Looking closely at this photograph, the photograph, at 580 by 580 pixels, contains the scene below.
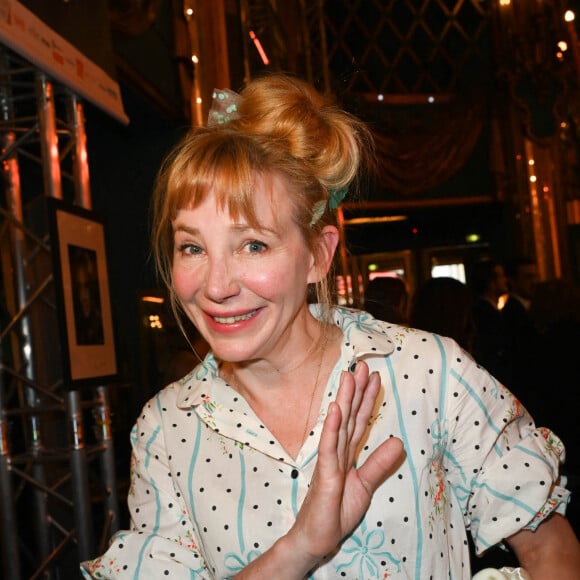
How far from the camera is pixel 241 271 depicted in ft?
4.27

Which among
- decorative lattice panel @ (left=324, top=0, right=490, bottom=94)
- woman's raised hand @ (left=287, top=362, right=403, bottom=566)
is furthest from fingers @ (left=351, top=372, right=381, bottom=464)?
decorative lattice panel @ (left=324, top=0, right=490, bottom=94)

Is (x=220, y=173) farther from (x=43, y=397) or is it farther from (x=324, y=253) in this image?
(x=43, y=397)

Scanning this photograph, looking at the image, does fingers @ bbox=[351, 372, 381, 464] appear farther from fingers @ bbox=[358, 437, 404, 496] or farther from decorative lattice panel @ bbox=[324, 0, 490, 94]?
decorative lattice panel @ bbox=[324, 0, 490, 94]

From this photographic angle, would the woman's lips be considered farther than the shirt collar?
No

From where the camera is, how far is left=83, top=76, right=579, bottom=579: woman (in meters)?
1.30

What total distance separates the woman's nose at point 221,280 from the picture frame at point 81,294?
1.83 m

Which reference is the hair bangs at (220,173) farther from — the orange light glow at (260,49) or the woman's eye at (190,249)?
the orange light glow at (260,49)

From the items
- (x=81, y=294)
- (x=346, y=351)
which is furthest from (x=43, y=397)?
(x=346, y=351)

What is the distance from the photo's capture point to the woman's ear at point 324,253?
4.72ft

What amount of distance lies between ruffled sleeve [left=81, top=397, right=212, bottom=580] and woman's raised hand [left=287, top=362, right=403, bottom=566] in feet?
0.92

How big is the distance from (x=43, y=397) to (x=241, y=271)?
283 cm

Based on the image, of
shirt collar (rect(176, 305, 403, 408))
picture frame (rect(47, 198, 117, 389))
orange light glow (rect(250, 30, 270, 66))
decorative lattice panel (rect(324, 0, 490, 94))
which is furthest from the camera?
decorative lattice panel (rect(324, 0, 490, 94))

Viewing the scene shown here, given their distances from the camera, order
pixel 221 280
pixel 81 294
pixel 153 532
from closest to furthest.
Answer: pixel 221 280
pixel 153 532
pixel 81 294

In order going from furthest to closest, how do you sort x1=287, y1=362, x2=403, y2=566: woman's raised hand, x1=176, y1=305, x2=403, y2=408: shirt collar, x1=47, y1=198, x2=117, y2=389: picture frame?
x1=47, y1=198, x2=117, y2=389: picture frame
x1=176, y1=305, x2=403, y2=408: shirt collar
x1=287, y1=362, x2=403, y2=566: woman's raised hand
